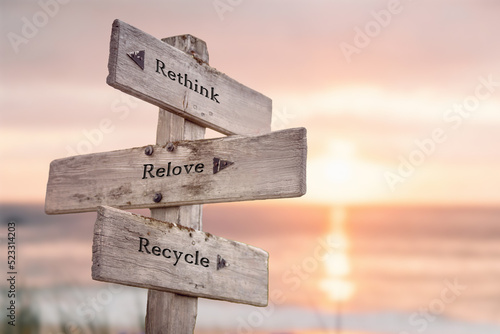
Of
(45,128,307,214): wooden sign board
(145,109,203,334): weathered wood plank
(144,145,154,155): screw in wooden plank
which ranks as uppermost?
(144,145,154,155): screw in wooden plank

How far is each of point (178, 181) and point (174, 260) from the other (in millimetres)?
391

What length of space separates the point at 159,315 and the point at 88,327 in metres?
0.84

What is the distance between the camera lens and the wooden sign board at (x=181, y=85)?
278 cm

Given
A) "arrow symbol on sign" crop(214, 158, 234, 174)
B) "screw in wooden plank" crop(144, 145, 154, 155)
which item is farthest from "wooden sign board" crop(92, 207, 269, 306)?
"screw in wooden plank" crop(144, 145, 154, 155)

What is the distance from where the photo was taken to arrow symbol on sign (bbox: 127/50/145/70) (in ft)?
9.25

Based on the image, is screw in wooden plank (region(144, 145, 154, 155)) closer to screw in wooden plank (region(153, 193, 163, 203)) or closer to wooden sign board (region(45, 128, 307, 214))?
wooden sign board (region(45, 128, 307, 214))

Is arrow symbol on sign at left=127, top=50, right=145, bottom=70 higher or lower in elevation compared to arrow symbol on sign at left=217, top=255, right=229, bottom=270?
higher

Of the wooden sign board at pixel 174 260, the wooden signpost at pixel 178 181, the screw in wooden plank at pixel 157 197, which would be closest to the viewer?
the wooden sign board at pixel 174 260

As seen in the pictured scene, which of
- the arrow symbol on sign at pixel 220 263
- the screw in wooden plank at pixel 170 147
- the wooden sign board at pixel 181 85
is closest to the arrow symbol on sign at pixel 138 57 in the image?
the wooden sign board at pixel 181 85

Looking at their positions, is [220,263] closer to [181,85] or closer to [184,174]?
[184,174]

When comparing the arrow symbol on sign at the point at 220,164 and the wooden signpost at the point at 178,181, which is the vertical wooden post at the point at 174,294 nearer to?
the wooden signpost at the point at 178,181

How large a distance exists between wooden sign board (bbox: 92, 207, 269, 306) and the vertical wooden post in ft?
0.54

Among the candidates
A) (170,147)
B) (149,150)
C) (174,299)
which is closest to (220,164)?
(170,147)

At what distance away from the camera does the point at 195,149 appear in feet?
9.74
